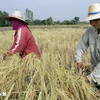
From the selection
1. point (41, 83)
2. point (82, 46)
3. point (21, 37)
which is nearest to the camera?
point (41, 83)

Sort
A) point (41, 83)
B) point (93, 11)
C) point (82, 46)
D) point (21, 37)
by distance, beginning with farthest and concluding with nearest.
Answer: point (21, 37) → point (82, 46) → point (93, 11) → point (41, 83)

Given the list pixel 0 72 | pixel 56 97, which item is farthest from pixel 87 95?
pixel 0 72

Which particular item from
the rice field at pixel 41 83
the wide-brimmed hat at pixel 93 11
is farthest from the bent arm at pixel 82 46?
the rice field at pixel 41 83

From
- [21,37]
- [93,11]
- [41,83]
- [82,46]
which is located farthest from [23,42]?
[41,83]

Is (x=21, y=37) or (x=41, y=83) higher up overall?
(x=21, y=37)

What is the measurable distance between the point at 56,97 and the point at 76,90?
22cm

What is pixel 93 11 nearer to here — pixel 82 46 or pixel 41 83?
pixel 82 46

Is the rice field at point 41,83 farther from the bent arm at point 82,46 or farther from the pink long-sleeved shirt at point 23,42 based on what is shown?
the pink long-sleeved shirt at point 23,42

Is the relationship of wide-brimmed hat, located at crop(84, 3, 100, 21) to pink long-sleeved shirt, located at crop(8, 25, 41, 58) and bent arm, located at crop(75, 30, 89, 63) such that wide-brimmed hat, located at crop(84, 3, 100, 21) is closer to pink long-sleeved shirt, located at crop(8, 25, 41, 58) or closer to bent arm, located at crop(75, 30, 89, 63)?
bent arm, located at crop(75, 30, 89, 63)

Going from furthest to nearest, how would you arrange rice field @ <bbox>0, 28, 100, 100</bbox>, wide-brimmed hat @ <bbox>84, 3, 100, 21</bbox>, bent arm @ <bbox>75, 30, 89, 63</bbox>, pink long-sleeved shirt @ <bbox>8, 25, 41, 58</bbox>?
pink long-sleeved shirt @ <bbox>8, 25, 41, 58</bbox>
bent arm @ <bbox>75, 30, 89, 63</bbox>
wide-brimmed hat @ <bbox>84, 3, 100, 21</bbox>
rice field @ <bbox>0, 28, 100, 100</bbox>

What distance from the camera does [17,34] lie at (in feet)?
11.1

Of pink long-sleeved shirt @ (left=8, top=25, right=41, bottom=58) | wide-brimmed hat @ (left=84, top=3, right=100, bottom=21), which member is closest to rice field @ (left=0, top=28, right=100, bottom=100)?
wide-brimmed hat @ (left=84, top=3, right=100, bottom=21)

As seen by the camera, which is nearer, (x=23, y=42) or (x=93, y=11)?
(x=93, y=11)

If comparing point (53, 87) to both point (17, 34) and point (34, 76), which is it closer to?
point (34, 76)
